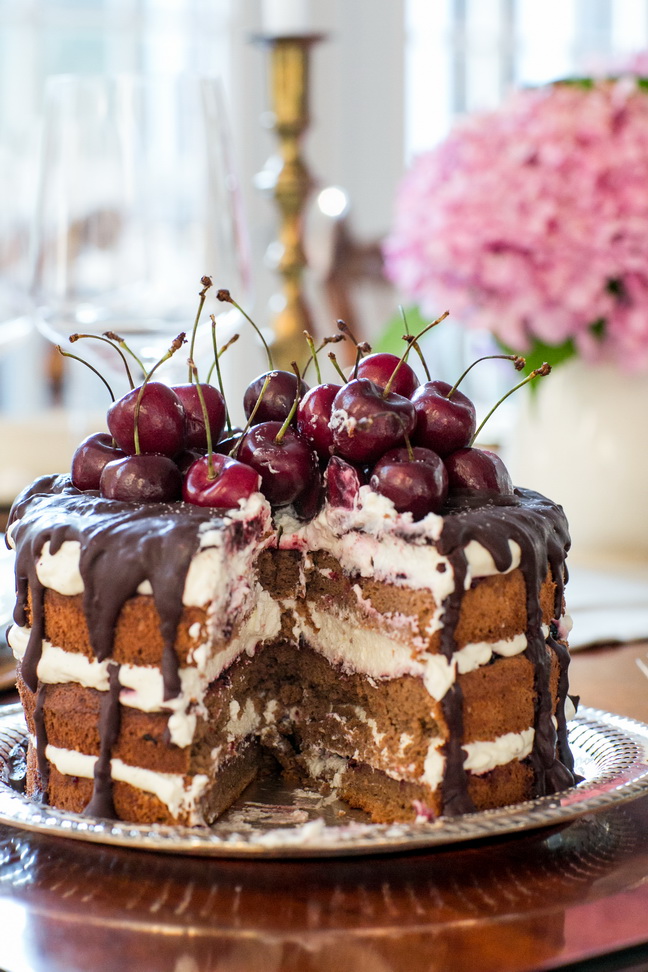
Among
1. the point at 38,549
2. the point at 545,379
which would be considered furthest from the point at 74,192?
the point at 545,379

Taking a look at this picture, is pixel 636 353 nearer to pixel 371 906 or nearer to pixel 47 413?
pixel 371 906

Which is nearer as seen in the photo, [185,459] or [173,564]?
[173,564]

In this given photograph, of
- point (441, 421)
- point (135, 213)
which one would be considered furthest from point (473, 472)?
point (135, 213)

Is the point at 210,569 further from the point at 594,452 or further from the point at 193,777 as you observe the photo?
the point at 594,452

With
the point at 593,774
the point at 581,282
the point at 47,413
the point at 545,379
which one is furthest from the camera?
the point at 47,413

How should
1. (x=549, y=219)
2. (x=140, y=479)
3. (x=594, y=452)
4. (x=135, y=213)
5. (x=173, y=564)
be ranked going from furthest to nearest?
(x=594, y=452) → (x=549, y=219) → (x=135, y=213) → (x=140, y=479) → (x=173, y=564)

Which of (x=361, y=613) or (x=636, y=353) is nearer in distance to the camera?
(x=361, y=613)
